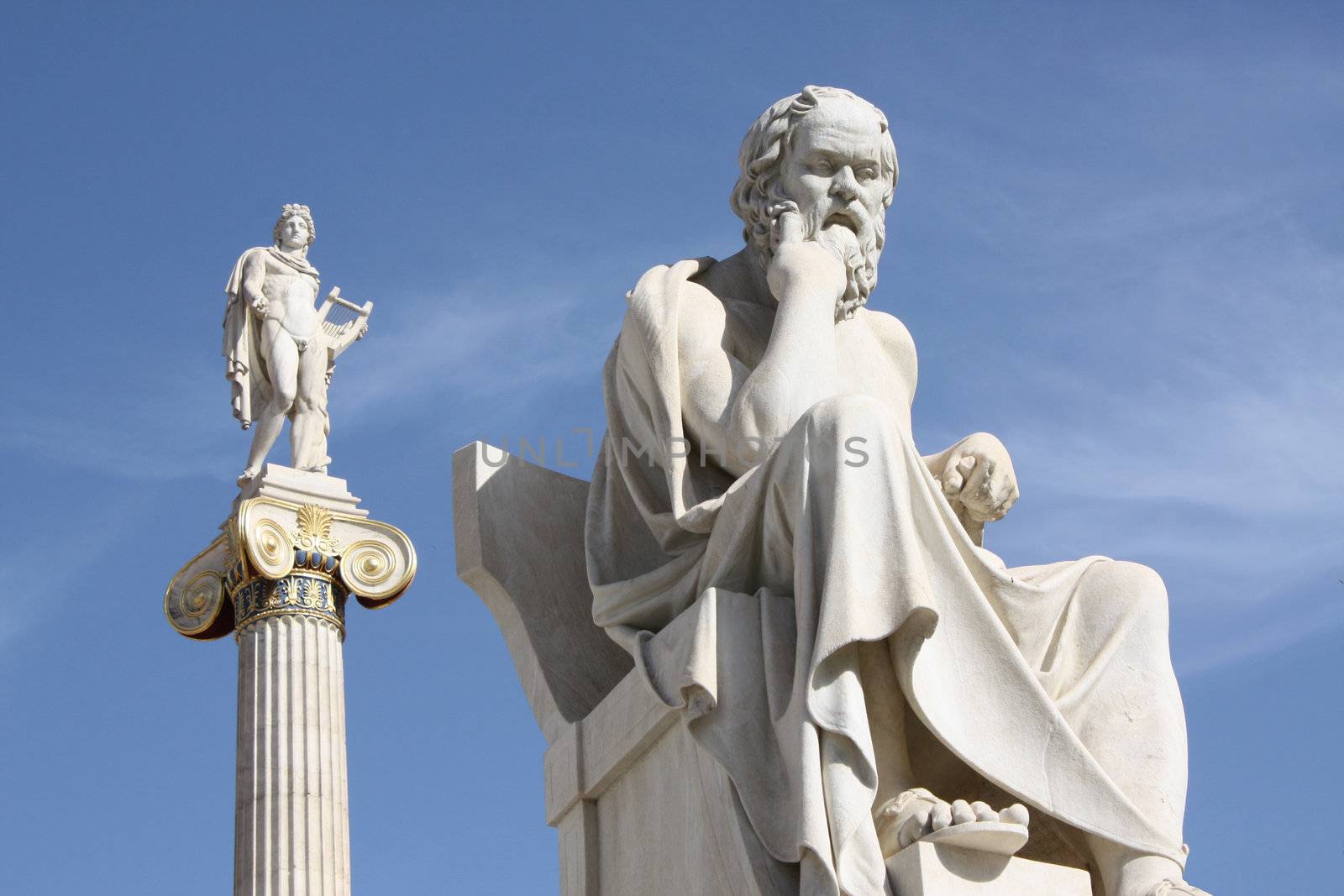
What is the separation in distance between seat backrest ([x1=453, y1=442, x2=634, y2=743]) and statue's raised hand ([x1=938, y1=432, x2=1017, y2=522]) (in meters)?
1.30

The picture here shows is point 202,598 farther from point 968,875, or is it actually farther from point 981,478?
point 968,875

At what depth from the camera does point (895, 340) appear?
730 cm

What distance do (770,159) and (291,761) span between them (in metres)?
10.5

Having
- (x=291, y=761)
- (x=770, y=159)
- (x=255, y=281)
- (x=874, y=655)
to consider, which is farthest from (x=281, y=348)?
(x=874, y=655)

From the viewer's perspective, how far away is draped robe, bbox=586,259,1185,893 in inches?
225

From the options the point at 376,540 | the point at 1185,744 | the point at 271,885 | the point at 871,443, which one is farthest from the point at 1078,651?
the point at 376,540

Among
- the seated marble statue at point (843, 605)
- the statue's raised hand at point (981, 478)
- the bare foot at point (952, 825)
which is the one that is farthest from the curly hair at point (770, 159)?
the bare foot at point (952, 825)

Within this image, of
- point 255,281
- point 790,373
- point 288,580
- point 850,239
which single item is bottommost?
point 790,373

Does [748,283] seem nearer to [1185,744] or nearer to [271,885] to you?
[1185,744]

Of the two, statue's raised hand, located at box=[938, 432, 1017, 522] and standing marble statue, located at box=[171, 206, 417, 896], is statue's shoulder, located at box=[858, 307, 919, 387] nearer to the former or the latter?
statue's raised hand, located at box=[938, 432, 1017, 522]

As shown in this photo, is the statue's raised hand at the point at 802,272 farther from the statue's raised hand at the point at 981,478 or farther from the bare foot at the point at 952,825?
the bare foot at the point at 952,825

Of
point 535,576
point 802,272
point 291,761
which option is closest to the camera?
point 802,272

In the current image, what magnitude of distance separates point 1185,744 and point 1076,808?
1.60ft

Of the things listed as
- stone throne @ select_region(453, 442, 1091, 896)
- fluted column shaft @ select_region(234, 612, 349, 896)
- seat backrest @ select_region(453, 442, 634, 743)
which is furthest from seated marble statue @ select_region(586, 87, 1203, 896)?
fluted column shaft @ select_region(234, 612, 349, 896)
